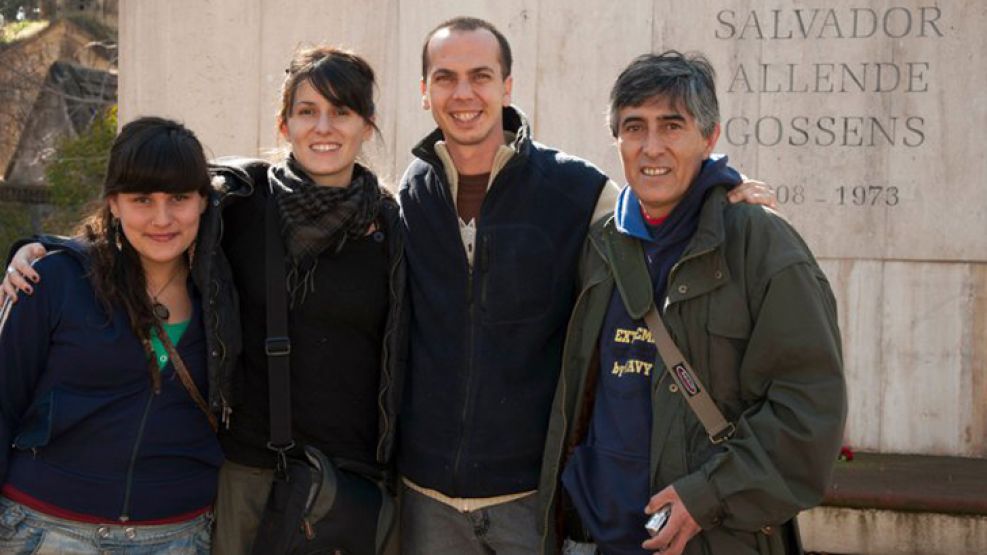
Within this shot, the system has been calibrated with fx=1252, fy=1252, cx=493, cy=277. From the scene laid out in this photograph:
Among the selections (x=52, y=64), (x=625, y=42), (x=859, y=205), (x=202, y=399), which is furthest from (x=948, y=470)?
(x=52, y=64)

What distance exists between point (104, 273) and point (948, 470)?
15.3 ft

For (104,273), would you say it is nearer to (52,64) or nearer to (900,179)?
(900,179)

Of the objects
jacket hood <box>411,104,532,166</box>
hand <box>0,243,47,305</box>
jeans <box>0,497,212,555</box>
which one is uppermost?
jacket hood <box>411,104,532,166</box>

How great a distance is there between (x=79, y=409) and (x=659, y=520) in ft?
5.05

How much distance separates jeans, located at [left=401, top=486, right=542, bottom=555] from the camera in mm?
3684

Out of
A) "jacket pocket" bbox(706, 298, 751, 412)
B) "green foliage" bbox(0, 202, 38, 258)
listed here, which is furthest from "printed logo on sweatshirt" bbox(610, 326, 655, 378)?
"green foliage" bbox(0, 202, 38, 258)

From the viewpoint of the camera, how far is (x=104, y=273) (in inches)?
134

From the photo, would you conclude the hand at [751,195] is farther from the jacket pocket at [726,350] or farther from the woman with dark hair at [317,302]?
the woman with dark hair at [317,302]

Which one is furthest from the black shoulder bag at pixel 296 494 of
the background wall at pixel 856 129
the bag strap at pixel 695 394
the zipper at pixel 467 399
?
the background wall at pixel 856 129

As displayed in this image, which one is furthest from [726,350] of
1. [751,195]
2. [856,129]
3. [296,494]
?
[856,129]

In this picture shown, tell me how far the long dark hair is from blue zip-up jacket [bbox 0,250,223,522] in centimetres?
3

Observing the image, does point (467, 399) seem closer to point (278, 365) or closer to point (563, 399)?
point (563, 399)

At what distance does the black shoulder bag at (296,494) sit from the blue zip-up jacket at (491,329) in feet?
0.83

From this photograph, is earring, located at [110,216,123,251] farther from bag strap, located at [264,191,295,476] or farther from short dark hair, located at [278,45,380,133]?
short dark hair, located at [278,45,380,133]
